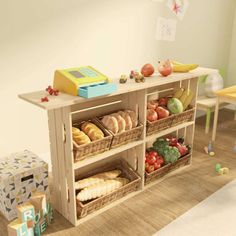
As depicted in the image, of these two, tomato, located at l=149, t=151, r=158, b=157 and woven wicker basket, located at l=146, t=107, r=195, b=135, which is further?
tomato, located at l=149, t=151, r=158, b=157

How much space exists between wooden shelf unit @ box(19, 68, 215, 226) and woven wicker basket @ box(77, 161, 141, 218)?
4 centimetres

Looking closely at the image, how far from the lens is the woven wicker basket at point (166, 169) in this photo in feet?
7.99

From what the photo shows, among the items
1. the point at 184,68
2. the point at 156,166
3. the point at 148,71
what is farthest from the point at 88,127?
the point at 184,68

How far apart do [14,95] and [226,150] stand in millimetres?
2141

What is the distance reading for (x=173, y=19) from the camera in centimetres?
340

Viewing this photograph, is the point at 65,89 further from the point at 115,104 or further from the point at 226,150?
the point at 226,150

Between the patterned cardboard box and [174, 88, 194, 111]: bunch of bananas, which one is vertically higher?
[174, 88, 194, 111]: bunch of bananas

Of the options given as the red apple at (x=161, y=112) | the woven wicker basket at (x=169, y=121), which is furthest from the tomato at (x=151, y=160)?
the red apple at (x=161, y=112)

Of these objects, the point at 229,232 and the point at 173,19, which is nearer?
the point at 229,232

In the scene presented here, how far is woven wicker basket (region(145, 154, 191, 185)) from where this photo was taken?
2436mm

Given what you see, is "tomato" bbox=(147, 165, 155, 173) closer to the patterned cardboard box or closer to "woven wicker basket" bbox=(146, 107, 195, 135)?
"woven wicker basket" bbox=(146, 107, 195, 135)

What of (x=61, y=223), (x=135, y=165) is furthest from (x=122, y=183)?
(x=61, y=223)

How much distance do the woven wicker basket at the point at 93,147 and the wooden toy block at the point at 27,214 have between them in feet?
1.30

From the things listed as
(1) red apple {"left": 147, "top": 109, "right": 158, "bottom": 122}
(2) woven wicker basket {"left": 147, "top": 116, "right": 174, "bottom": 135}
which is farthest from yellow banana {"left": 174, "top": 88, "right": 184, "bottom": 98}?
(1) red apple {"left": 147, "top": 109, "right": 158, "bottom": 122}
